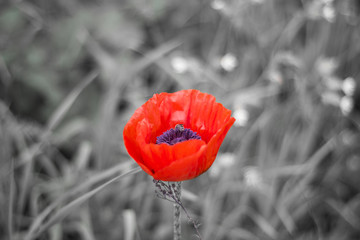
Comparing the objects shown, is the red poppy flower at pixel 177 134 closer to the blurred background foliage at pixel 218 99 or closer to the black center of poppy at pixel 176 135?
the black center of poppy at pixel 176 135

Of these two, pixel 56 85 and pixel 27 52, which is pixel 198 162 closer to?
pixel 56 85

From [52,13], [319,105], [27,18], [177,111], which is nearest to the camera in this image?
[177,111]

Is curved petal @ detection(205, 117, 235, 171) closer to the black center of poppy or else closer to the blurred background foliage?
the black center of poppy

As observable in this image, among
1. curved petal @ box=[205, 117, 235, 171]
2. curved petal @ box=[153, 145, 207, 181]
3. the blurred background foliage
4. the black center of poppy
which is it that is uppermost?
the blurred background foliage

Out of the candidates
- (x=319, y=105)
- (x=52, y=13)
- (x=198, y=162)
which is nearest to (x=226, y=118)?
(x=198, y=162)

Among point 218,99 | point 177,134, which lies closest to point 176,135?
point 177,134

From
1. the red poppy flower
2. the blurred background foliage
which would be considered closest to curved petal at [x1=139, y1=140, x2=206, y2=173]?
the red poppy flower

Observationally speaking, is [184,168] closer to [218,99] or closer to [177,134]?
[177,134]
